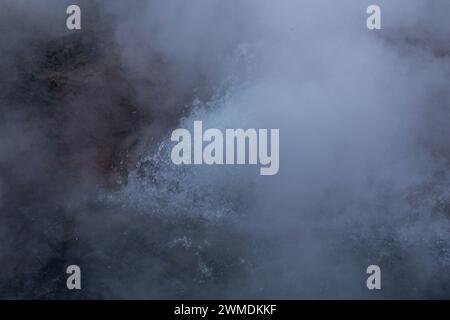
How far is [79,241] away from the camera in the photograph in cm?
452

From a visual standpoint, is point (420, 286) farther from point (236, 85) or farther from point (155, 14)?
point (155, 14)

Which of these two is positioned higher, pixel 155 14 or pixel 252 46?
pixel 155 14

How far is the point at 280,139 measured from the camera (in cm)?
459

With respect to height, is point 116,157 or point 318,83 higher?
point 318,83

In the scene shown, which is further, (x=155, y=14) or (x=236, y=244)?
(x=155, y=14)

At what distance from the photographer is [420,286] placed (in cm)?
442

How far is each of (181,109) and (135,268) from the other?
53.6 inches

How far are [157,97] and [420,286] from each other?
2654 mm

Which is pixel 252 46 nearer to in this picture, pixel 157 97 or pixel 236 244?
pixel 157 97
